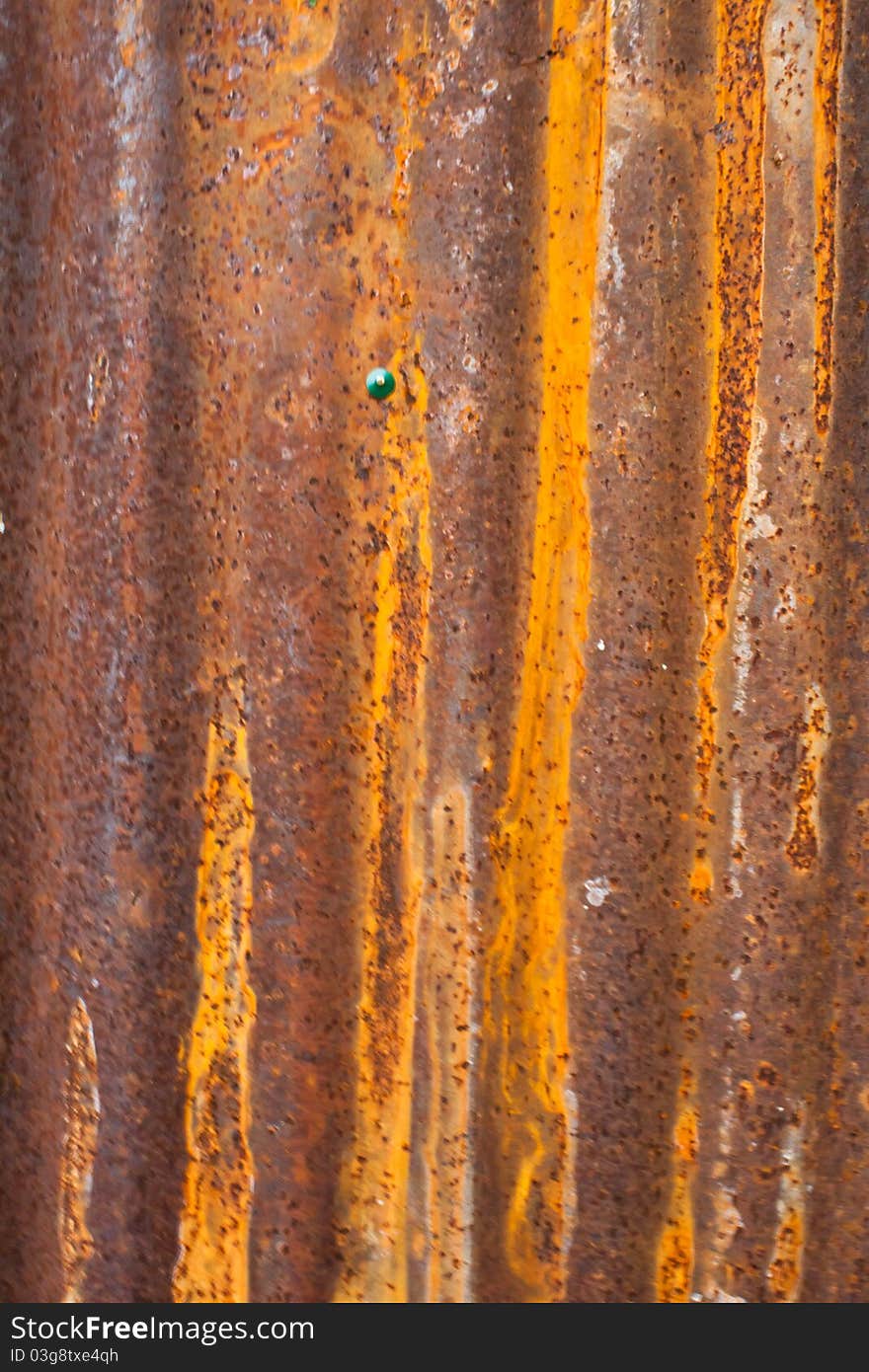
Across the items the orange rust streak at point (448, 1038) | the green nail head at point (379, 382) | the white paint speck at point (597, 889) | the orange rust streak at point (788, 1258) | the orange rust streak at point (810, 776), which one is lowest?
the orange rust streak at point (788, 1258)

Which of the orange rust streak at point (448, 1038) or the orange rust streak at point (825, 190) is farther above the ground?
the orange rust streak at point (825, 190)

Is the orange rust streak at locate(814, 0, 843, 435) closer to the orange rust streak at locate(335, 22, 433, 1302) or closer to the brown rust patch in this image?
the orange rust streak at locate(335, 22, 433, 1302)

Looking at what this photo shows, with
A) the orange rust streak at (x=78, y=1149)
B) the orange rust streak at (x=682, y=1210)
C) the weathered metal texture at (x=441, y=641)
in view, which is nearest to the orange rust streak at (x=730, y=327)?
the weathered metal texture at (x=441, y=641)

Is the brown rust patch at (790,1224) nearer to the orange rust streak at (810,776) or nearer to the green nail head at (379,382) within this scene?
the orange rust streak at (810,776)

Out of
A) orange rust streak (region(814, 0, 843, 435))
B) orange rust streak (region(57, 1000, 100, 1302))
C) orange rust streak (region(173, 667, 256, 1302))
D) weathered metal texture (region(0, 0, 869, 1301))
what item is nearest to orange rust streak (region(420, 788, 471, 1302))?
weathered metal texture (region(0, 0, 869, 1301))

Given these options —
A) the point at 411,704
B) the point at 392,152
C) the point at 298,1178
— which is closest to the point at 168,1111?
the point at 298,1178
